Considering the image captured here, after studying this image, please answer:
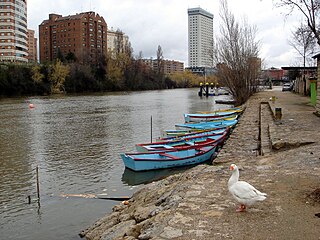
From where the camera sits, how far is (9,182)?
14023 millimetres

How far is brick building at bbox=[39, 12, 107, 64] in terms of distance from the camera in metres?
127

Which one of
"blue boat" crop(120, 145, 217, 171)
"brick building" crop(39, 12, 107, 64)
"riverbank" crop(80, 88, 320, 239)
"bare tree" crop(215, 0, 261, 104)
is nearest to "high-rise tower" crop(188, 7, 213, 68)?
"brick building" crop(39, 12, 107, 64)

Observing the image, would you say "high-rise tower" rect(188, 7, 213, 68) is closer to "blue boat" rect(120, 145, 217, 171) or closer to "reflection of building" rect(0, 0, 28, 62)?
"reflection of building" rect(0, 0, 28, 62)

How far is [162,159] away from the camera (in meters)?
14.9

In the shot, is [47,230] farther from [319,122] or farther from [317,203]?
[319,122]

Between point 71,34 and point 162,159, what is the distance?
12067 centimetres

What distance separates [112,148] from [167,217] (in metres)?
14.1

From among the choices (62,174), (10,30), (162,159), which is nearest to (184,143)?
(162,159)

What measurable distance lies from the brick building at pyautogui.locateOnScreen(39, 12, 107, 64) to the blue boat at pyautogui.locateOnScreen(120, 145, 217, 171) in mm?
109866

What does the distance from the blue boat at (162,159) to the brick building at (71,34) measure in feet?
360

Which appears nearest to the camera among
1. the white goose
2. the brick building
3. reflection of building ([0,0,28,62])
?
the white goose

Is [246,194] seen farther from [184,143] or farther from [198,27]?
[198,27]

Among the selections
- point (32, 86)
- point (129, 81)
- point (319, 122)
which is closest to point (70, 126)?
point (319, 122)

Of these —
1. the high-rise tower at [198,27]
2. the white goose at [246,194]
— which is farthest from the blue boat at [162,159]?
the high-rise tower at [198,27]
